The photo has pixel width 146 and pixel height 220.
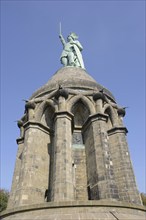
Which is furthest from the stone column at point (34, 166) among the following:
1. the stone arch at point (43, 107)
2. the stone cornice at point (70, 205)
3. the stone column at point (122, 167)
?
the stone column at point (122, 167)

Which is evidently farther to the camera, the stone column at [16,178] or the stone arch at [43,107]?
the stone arch at [43,107]

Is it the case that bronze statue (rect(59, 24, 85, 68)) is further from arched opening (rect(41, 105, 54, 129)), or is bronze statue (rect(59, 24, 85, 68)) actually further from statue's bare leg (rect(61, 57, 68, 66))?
arched opening (rect(41, 105, 54, 129))

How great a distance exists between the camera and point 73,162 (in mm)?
11070

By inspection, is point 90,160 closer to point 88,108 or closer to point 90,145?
point 90,145

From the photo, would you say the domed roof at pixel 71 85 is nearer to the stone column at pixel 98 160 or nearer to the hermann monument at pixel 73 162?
the hermann monument at pixel 73 162

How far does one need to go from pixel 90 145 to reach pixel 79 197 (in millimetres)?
2422

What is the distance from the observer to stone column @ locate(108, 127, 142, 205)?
32.7 feet

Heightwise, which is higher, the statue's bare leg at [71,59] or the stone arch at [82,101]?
the statue's bare leg at [71,59]

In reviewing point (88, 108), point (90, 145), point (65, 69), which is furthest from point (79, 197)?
point (65, 69)

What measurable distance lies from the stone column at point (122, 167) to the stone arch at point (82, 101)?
159 cm

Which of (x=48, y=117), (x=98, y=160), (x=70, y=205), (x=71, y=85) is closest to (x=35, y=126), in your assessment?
(x=48, y=117)

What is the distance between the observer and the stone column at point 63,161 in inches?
325

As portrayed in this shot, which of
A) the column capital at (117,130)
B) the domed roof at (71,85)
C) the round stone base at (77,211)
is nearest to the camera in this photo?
the round stone base at (77,211)

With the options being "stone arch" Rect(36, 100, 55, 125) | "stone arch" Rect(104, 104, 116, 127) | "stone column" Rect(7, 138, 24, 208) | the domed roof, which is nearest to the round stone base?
"stone column" Rect(7, 138, 24, 208)
